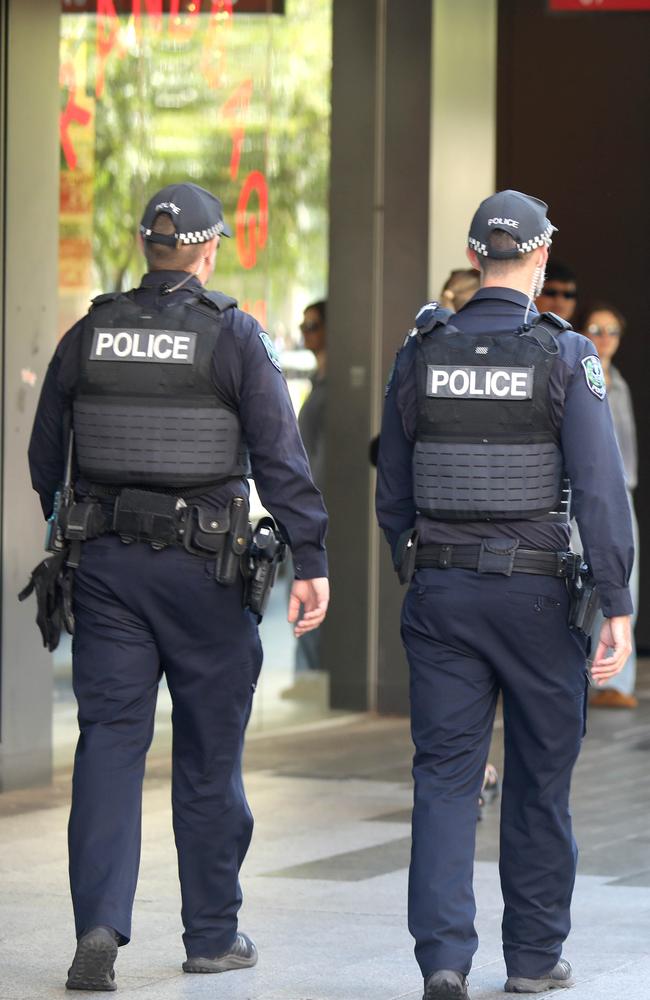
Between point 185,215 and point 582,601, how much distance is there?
1389 mm

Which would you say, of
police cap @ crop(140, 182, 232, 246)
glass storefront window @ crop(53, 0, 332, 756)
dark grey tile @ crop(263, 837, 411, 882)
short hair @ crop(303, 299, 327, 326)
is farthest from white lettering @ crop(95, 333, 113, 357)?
short hair @ crop(303, 299, 327, 326)

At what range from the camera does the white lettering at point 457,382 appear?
4961 mm

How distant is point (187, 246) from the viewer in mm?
5258

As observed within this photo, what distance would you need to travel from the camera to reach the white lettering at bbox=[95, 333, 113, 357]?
5199 millimetres

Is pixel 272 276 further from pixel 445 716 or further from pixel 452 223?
pixel 445 716

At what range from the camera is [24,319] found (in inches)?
325

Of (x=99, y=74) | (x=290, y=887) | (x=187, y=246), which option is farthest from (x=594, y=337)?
(x=187, y=246)

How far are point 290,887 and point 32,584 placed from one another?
163 centimetres

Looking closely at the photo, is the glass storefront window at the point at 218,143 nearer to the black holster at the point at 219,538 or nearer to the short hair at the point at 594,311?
the short hair at the point at 594,311

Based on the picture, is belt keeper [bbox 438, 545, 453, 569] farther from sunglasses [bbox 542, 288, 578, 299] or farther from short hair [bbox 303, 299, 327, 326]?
sunglasses [bbox 542, 288, 578, 299]

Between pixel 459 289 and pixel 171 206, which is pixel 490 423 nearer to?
pixel 171 206

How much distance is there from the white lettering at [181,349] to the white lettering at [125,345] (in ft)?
0.39

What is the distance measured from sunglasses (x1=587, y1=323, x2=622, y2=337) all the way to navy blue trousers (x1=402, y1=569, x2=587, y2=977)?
5801mm

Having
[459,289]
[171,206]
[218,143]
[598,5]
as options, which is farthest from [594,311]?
[171,206]
